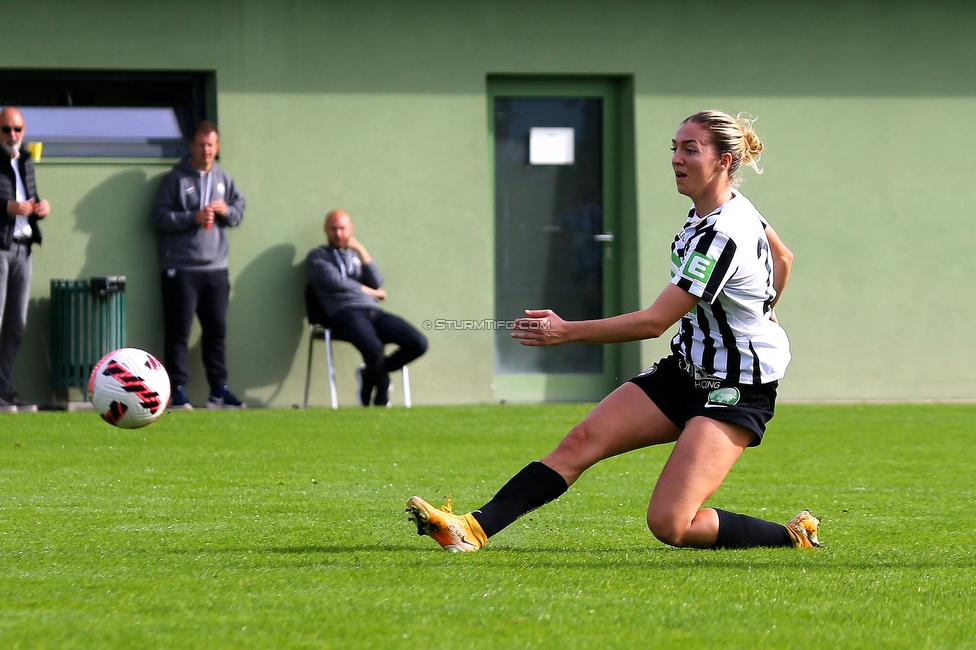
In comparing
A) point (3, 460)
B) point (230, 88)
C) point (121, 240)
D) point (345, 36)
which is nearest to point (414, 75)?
point (345, 36)

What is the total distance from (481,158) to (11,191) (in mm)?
4677

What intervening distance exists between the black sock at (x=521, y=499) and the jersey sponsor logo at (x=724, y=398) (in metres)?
0.64

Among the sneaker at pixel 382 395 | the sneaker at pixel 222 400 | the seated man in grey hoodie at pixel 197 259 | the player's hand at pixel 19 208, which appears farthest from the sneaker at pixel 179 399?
the player's hand at pixel 19 208

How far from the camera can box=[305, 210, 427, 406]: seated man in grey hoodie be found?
40.4 ft

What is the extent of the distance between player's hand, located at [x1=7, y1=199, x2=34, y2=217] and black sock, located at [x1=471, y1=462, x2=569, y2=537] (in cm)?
746

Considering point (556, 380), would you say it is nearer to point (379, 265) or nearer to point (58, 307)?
point (379, 265)

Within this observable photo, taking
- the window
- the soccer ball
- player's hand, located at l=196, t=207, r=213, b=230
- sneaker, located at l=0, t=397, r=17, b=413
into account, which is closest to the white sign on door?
the window

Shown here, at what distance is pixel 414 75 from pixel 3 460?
680 cm

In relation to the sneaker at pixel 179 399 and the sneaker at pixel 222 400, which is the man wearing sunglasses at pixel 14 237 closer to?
the sneaker at pixel 179 399

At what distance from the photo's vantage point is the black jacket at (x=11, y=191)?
1135cm

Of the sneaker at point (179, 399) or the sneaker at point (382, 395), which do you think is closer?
the sneaker at point (179, 399)

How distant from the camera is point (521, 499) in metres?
5.04

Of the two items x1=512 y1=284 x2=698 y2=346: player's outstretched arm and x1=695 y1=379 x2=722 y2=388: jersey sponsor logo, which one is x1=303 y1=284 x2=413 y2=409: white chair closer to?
x1=695 y1=379 x2=722 y2=388: jersey sponsor logo

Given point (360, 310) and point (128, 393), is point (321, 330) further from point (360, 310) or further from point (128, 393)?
point (128, 393)
